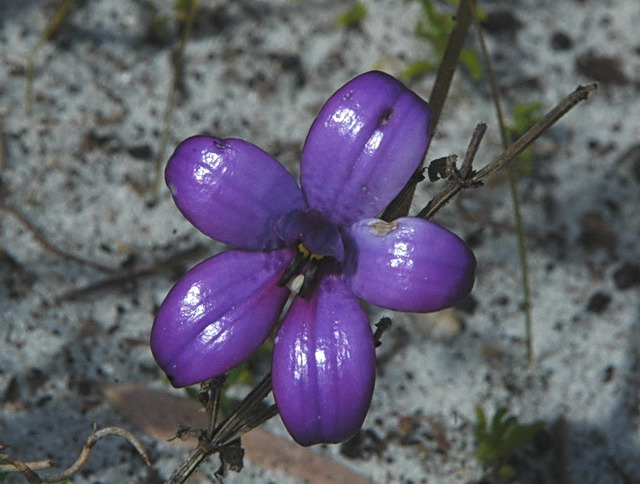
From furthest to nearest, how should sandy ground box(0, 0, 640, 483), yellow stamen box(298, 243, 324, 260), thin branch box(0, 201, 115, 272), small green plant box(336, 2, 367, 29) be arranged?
small green plant box(336, 2, 367, 29) < thin branch box(0, 201, 115, 272) < sandy ground box(0, 0, 640, 483) < yellow stamen box(298, 243, 324, 260)

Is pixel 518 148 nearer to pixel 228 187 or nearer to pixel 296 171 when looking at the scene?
pixel 228 187

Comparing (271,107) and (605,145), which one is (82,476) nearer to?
(271,107)

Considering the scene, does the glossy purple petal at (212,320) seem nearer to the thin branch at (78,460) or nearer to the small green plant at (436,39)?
the thin branch at (78,460)

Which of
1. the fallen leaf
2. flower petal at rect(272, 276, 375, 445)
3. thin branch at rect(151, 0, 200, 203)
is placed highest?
flower petal at rect(272, 276, 375, 445)

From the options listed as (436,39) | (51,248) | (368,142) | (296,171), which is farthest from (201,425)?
(436,39)

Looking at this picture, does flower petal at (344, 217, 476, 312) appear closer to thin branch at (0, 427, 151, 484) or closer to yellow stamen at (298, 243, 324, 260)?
yellow stamen at (298, 243, 324, 260)

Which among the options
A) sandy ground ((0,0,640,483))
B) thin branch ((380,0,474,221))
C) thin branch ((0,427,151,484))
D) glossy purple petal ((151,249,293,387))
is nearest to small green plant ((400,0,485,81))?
sandy ground ((0,0,640,483))
